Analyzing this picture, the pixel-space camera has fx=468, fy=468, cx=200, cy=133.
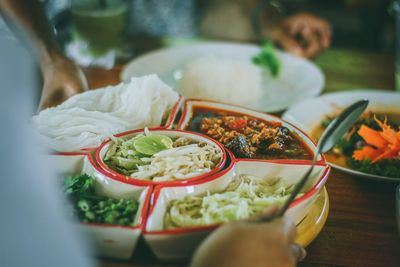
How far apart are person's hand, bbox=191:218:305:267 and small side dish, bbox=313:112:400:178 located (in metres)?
0.90

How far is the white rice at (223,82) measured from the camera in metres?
2.76

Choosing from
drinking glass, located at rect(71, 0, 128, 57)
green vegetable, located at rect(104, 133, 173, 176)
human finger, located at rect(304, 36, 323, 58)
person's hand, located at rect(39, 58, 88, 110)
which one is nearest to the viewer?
green vegetable, located at rect(104, 133, 173, 176)

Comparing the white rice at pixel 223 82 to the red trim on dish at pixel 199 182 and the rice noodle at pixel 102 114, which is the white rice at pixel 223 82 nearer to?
the rice noodle at pixel 102 114

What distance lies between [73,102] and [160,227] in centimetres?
82

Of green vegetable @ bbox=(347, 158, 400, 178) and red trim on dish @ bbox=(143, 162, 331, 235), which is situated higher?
red trim on dish @ bbox=(143, 162, 331, 235)

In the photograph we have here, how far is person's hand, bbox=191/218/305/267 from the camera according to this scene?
45.1 inches

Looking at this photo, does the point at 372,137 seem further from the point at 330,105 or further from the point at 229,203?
the point at 229,203

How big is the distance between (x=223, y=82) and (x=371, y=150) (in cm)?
107

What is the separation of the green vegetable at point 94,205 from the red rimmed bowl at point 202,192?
0.08 metres

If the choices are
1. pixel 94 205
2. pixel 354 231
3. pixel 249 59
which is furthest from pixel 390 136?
pixel 249 59

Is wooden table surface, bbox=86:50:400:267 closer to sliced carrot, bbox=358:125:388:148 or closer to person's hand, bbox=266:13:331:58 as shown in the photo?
sliced carrot, bbox=358:125:388:148

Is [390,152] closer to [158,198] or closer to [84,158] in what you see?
[158,198]

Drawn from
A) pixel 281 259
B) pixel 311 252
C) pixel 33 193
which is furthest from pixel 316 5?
pixel 33 193

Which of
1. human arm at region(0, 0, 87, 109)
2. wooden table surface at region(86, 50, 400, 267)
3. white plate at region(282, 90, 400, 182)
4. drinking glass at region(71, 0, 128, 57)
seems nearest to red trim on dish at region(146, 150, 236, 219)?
wooden table surface at region(86, 50, 400, 267)
